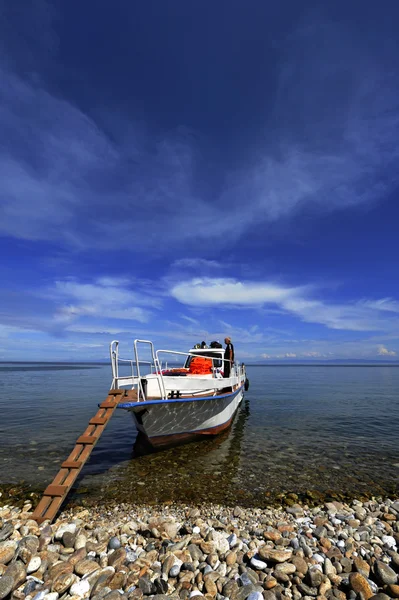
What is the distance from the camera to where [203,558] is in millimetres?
4738

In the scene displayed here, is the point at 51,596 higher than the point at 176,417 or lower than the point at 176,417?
lower

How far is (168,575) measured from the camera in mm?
4363

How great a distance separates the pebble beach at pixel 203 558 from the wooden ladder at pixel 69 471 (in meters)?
0.29

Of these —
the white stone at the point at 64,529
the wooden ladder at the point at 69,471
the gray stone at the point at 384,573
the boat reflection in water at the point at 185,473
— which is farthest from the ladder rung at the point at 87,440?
the gray stone at the point at 384,573

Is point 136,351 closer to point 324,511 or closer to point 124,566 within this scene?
point 124,566

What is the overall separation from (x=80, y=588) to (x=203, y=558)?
179 cm

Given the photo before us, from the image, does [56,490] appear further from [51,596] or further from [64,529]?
[51,596]

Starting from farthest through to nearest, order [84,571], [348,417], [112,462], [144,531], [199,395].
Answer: [348,417] < [199,395] < [112,462] < [144,531] < [84,571]

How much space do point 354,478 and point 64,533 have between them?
829 centimetres

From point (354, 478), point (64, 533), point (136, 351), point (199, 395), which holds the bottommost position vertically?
point (354, 478)

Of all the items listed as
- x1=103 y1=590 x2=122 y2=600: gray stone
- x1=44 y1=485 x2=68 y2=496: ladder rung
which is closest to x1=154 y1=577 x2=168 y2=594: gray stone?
x1=103 y1=590 x2=122 y2=600: gray stone

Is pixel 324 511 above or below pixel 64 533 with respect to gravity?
below

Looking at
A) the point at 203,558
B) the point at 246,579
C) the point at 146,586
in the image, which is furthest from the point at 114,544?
the point at 246,579

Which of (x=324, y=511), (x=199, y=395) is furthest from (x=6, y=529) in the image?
(x=199, y=395)
